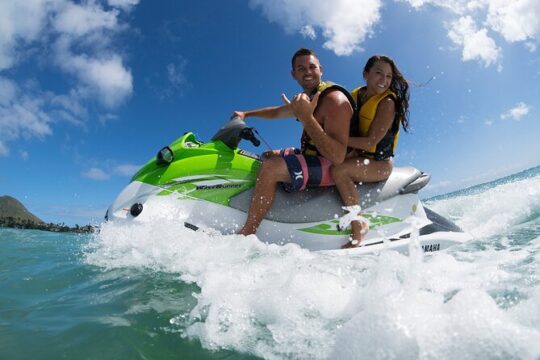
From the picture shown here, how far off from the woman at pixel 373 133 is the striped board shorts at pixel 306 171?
0.09m

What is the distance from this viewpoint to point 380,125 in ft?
11.6

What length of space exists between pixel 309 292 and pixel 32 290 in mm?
2020

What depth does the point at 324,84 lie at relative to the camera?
3643 millimetres

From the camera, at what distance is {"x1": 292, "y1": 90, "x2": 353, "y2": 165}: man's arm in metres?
3.26

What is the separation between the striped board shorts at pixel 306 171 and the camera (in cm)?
342

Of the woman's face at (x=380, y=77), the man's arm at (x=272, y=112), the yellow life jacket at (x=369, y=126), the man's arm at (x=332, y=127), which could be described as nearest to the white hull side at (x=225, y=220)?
the yellow life jacket at (x=369, y=126)

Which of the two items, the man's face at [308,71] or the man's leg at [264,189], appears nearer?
the man's leg at [264,189]

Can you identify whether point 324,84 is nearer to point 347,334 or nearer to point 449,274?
point 449,274

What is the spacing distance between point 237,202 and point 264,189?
1.12 ft

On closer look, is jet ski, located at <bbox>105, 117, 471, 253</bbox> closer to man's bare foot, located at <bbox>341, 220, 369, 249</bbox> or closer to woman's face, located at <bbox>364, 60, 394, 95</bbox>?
man's bare foot, located at <bbox>341, 220, 369, 249</bbox>

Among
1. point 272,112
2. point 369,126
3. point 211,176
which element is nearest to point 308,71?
point 369,126

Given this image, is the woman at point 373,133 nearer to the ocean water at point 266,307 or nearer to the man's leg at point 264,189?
the man's leg at point 264,189

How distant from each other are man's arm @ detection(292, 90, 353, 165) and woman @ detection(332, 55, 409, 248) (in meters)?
0.17

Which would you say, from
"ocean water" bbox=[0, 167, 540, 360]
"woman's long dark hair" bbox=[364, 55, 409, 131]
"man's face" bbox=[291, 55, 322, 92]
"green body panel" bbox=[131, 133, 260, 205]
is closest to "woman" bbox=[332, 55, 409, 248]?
"woman's long dark hair" bbox=[364, 55, 409, 131]
